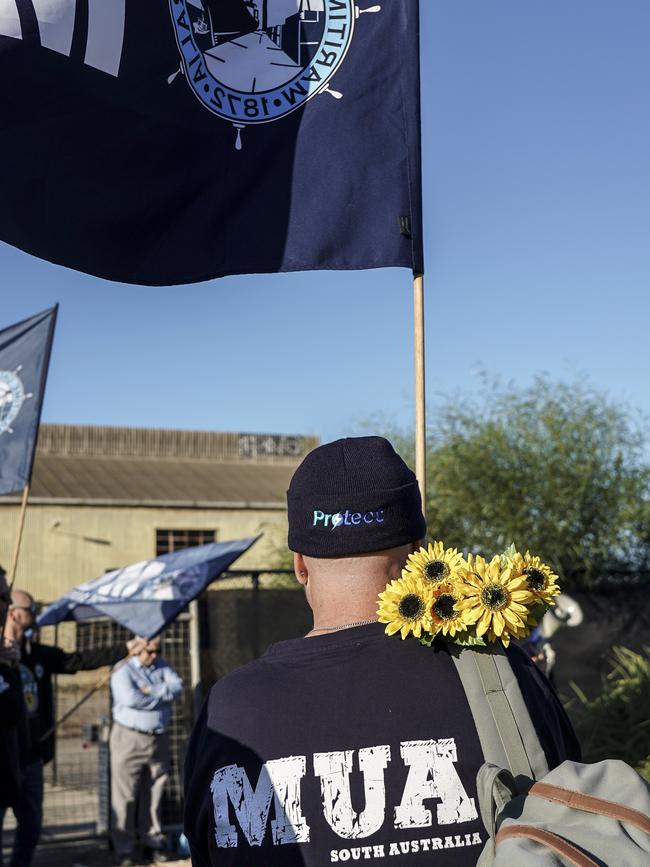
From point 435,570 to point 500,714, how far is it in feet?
1.04

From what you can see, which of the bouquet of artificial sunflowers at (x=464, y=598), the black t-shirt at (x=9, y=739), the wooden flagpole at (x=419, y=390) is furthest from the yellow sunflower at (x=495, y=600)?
the black t-shirt at (x=9, y=739)

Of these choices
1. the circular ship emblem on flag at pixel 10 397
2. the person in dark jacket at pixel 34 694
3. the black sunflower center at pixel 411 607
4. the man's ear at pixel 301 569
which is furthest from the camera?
the person in dark jacket at pixel 34 694

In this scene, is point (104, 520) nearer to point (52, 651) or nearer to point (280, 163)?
point (52, 651)

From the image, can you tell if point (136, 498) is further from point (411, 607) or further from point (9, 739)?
point (411, 607)

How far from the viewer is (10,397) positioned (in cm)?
793

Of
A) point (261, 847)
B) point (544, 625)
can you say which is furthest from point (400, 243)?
point (544, 625)

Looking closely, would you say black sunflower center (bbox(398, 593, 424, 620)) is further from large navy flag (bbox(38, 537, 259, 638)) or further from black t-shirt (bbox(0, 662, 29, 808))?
large navy flag (bbox(38, 537, 259, 638))

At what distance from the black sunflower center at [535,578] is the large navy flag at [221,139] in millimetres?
1960

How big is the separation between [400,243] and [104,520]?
2140 centimetres

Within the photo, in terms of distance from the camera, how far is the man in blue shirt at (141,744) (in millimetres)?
9586

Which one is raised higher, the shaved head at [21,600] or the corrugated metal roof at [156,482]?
the corrugated metal roof at [156,482]

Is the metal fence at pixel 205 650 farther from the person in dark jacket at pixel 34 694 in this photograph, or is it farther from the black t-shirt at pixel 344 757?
the black t-shirt at pixel 344 757

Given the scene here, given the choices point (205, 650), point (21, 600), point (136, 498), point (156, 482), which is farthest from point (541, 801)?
point (156, 482)

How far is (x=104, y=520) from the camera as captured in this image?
24.6 metres
